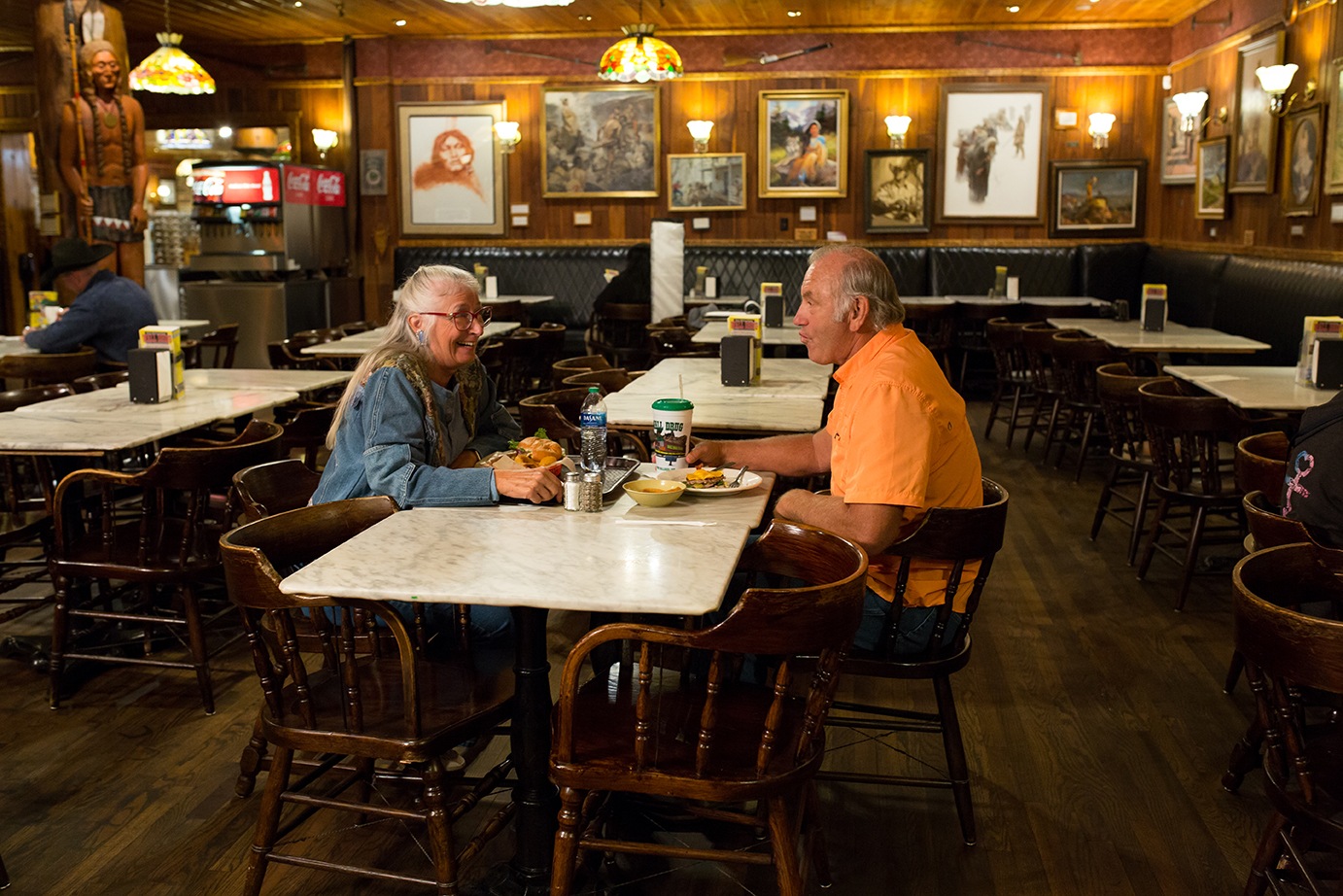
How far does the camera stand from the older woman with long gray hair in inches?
97.4

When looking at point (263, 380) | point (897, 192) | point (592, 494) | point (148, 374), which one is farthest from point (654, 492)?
point (897, 192)

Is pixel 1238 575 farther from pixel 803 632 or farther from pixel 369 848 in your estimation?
pixel 369 848

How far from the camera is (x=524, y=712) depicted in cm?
221

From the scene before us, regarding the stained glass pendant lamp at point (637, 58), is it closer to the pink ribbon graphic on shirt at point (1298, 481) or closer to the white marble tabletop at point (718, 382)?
the white marble tabletop at point (718, 382)

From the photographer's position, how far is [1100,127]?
1016 centimetres

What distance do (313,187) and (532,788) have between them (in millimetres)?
9465

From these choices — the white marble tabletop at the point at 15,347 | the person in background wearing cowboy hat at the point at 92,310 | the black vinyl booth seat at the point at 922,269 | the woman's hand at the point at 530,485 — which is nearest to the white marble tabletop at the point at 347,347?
the person in background wearing cowboy hat at the point at 92,310

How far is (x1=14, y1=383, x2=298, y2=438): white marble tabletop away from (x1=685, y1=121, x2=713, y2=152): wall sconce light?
7.20 metres

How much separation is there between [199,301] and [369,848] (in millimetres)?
8693

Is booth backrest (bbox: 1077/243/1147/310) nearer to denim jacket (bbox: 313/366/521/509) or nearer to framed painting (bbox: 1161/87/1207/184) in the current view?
framed painting (bbox: 1161/87/1207/184)

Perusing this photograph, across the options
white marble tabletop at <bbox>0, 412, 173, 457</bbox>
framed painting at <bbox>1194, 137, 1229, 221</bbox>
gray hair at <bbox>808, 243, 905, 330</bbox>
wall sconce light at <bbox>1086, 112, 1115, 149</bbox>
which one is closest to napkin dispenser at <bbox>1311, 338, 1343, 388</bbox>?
gray hair at <bbox>808, 243, 905, 330</bbox>

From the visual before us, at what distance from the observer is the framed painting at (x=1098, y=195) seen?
10445 millimetres

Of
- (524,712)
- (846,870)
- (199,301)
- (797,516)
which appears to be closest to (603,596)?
(524,712)

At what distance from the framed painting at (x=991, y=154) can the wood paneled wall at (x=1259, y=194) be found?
3.95 ft
